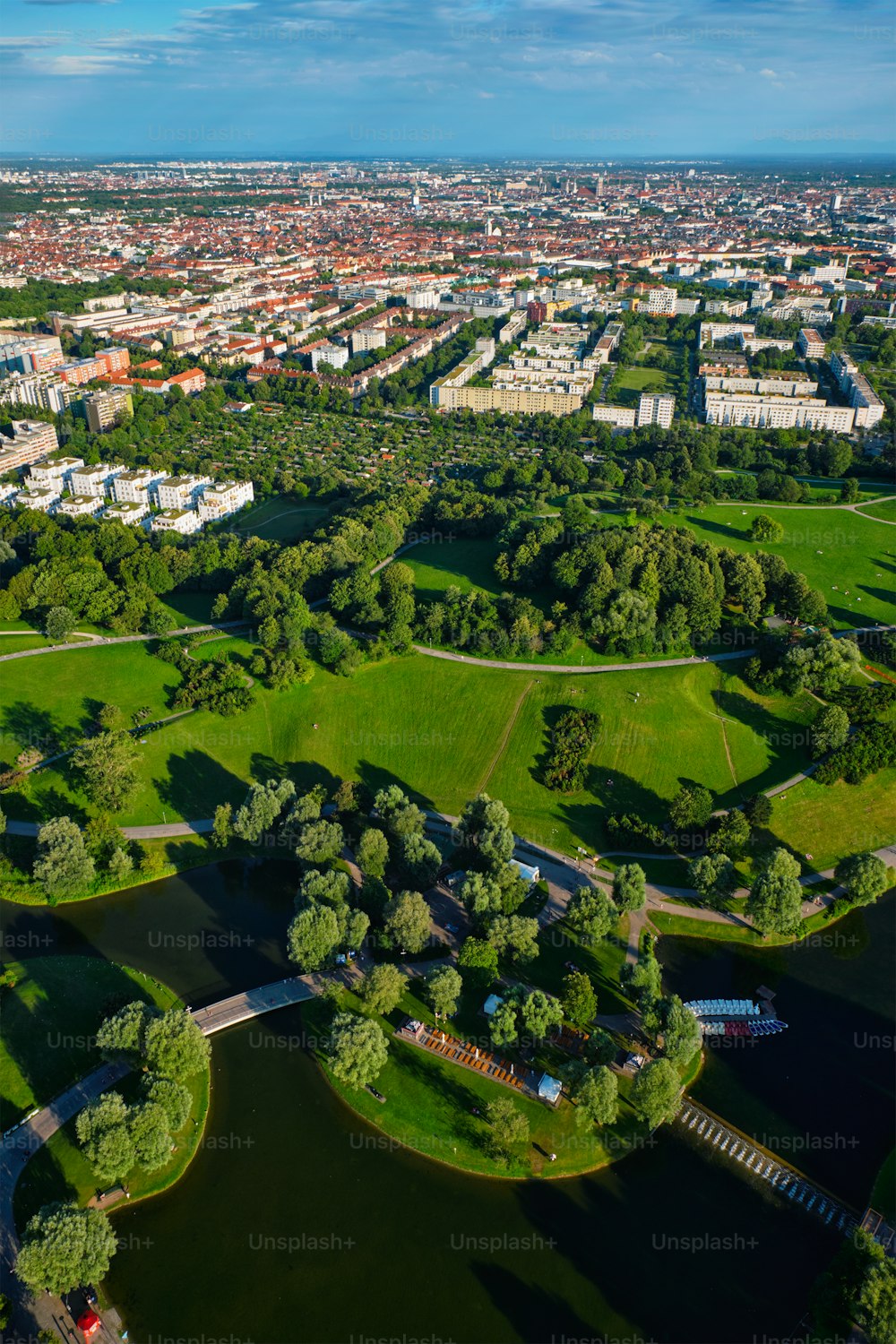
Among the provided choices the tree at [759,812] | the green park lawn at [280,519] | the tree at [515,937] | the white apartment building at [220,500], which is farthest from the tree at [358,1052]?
the white apartment building at [220,500]

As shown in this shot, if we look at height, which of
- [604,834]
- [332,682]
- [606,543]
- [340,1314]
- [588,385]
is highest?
[588,385]

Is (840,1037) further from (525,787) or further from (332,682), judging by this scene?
(332,682)

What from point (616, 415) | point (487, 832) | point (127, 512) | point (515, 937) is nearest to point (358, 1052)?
point (515, 937)

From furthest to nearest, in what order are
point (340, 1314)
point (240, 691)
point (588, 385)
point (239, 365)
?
point (239, 365) → point (588, 385) → point (240, 691) → point (340, 1314)

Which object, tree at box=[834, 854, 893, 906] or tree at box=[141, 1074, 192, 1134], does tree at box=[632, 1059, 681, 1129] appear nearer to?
tree at box=[834, 854, 893, 906]

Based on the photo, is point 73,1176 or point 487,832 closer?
point 73,1176

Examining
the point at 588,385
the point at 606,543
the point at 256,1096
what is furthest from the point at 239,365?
the point at 256,1096

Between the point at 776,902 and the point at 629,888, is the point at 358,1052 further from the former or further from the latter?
the point at 776,902
